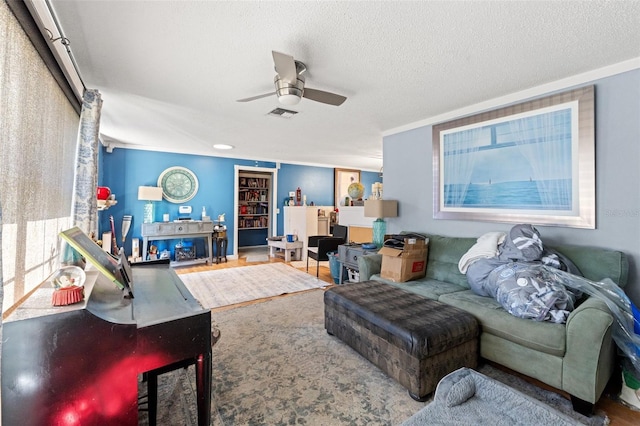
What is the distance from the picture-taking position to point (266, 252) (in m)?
7.14

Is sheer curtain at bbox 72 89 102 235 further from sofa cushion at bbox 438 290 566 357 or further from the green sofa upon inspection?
sofa cushion at bbox 438 290 566 357

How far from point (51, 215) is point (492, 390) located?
3100 millimetres

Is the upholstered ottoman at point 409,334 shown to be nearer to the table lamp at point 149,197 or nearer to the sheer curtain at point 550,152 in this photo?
the sheer curtain at point 550,152

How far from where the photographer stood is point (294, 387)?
74.7 inches

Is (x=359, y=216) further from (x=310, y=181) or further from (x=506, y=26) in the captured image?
(x=506, y=26)

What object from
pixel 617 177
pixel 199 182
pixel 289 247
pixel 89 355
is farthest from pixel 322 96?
pixel 199 182

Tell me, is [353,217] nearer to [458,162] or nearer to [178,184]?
[458,162]

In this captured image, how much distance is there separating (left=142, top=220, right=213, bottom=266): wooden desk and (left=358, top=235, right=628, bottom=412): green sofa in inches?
174

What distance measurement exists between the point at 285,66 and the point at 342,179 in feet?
20.5

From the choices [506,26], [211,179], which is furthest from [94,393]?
[211,179]

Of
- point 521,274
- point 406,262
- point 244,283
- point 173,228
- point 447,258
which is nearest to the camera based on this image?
point 521,274

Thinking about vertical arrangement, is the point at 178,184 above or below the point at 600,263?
above

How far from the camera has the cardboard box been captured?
2.81 m

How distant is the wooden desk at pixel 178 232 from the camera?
5.03 meters
